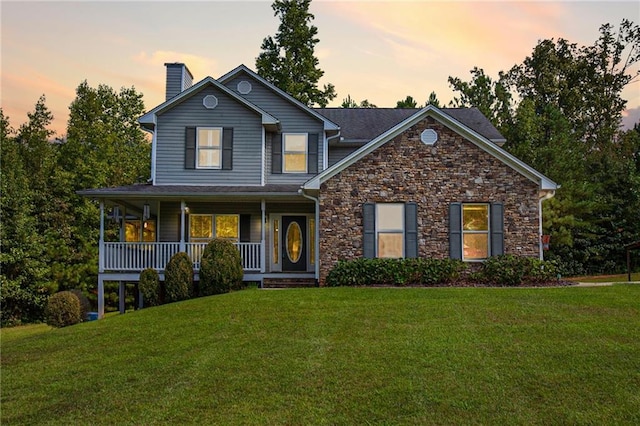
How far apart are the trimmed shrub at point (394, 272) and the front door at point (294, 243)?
327 centimetres

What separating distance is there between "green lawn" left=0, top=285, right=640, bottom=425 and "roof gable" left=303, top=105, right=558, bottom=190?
14.0ft

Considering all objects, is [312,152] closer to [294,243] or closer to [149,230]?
[294,243]

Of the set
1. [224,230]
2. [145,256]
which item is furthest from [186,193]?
[224,230]

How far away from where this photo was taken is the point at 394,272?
624 inches

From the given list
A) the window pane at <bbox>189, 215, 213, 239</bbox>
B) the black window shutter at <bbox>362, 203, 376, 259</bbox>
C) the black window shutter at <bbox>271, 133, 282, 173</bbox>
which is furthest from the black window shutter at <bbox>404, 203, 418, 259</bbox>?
the window pane at <bbox>189, 215, 213, 239</bbox>

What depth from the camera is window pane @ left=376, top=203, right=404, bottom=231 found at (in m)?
16.7

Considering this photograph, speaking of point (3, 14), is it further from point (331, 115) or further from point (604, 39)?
point (604, 39)

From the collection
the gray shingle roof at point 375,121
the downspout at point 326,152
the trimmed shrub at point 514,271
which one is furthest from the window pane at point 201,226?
the trimmed shrub at point 514,271

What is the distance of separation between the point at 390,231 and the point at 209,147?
660 centimetres

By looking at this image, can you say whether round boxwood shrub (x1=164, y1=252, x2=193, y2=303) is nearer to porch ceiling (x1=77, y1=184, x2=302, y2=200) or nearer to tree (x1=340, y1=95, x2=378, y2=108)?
porch ceiling (x1=77, y1=184, x2=302, y2=200)

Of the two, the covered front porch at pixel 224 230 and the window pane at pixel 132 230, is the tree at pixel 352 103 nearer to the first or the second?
the window pane at pixel 132 230

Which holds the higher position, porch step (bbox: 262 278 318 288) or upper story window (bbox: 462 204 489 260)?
upper story window (bbox: 462 204 489 260)

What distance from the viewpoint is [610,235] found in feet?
91.1

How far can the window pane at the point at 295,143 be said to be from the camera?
19578mm
